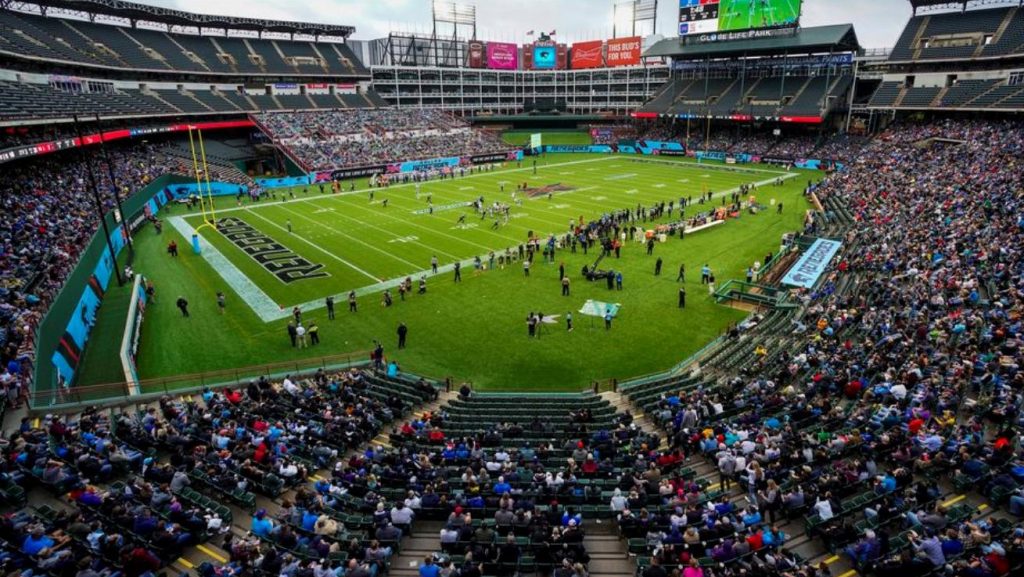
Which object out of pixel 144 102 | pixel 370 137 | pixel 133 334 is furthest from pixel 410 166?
pixel 133 334

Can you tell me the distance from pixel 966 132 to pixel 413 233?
48469 millimetres

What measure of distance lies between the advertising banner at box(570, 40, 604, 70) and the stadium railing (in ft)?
329

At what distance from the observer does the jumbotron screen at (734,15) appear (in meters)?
70.9

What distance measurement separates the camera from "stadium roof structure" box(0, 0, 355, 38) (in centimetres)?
5856

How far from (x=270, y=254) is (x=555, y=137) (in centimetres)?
7626

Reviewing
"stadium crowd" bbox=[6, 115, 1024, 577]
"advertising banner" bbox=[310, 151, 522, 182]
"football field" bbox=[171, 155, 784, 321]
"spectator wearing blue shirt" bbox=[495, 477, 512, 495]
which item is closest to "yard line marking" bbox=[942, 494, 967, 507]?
"stadium crowd" bbox=[6, 115, 1024, 577]

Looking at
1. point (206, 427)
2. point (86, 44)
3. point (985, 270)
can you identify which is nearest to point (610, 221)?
point (985, 270)

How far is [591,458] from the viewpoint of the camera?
13.0m

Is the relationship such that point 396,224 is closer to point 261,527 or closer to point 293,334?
point 293,334

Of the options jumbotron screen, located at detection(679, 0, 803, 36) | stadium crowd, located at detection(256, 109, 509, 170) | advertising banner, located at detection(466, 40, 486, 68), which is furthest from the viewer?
advertising banner, located at detection(466, 40, 486, 68)

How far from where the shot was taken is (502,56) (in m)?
110

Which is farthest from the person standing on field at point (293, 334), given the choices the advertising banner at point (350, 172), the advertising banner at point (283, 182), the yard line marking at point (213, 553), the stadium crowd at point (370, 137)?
the stadium crowd at point (370, 137)

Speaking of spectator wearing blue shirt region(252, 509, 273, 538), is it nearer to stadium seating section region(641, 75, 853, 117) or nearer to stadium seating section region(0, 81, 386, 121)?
stadium seating section region(0, 81, 386, 121)

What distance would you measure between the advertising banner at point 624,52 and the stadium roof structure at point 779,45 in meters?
19.7
